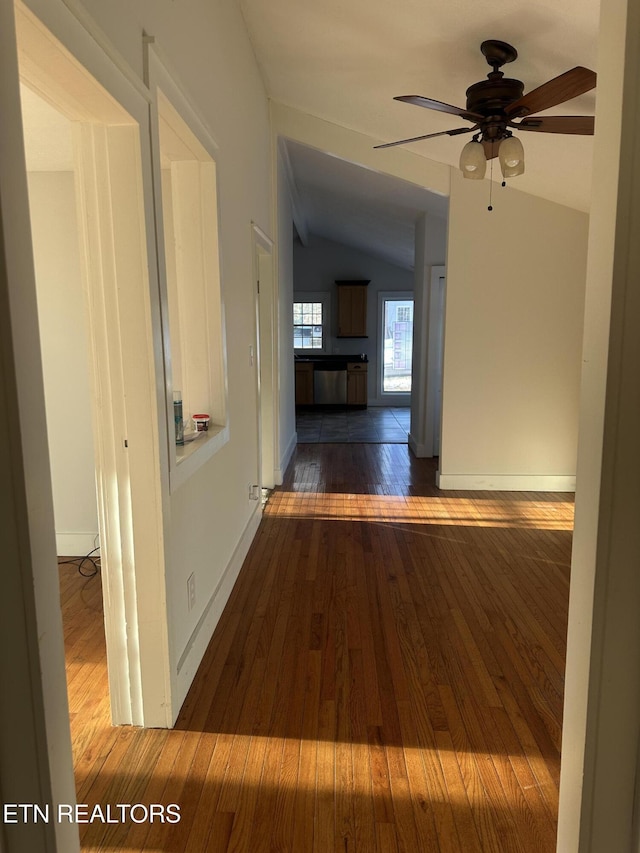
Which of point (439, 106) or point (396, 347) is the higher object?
point (439, 106)

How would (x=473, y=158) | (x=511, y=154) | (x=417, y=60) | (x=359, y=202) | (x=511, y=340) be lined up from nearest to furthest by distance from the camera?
(x=511, y=154)
(x=473, y=158)
(x=417, y=60)
(x=511, y=340)
(x=359, y=202)

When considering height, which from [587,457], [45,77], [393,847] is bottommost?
[393,847]

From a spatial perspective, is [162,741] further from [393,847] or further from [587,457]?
[587,457]

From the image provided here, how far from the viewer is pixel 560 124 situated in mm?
2643

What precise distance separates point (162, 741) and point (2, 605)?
1276 mm

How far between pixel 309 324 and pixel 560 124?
8302 mm

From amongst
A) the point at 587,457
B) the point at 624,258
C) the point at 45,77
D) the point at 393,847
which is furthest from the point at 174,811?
the point at 45,77

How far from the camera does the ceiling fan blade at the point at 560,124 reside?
2570 millimetres

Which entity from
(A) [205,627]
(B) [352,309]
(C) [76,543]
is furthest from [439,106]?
(B) [352,309]

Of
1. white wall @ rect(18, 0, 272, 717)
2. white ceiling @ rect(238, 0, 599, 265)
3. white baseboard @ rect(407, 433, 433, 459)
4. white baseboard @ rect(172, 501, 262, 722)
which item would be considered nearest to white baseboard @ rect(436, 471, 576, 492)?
white baseboard @ rect(407, 433, 433, 459)

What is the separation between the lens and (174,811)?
5.28 ft

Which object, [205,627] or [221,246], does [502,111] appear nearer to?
[221,246]

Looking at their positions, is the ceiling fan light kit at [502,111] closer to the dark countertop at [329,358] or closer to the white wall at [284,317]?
the white wall at [284,317]

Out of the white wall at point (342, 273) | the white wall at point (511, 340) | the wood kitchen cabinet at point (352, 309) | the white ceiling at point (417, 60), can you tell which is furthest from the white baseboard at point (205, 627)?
the white wall at point (342, 273)
